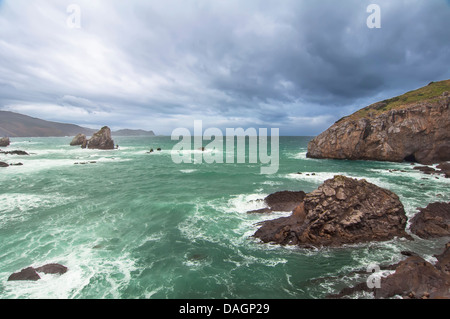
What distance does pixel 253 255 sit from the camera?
45.8ft

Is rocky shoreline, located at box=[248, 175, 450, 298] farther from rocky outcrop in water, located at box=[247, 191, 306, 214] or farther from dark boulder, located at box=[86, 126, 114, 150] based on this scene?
dark boulder, located at box=[86, 126, 114, 150]

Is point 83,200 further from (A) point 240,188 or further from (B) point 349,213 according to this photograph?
(B) point 349,213

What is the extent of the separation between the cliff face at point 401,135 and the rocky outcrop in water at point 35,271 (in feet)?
218

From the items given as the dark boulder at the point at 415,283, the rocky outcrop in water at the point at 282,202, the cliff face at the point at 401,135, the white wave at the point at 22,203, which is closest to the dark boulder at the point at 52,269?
the white wave at the point at 22,203

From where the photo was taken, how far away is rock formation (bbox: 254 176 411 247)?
15016 mm

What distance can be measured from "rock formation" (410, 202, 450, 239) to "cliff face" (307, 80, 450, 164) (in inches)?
1635

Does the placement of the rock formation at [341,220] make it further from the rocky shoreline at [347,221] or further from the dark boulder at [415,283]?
the dark boulder at [415,283]

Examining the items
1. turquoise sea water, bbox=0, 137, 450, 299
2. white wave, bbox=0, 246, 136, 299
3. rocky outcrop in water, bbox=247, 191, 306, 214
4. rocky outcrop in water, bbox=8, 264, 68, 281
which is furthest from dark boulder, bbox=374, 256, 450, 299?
A: rocky outcrop in water, bbox=8, 264, 68, 281

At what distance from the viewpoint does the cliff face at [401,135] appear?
47.7 metres

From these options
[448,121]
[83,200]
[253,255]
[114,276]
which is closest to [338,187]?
[253,255]

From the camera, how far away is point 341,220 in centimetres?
1530

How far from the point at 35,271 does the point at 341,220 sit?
19.8 meters
